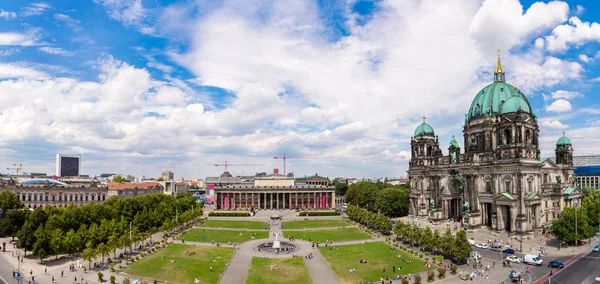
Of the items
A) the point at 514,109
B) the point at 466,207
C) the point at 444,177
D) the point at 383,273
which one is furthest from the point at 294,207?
the point at 383,273

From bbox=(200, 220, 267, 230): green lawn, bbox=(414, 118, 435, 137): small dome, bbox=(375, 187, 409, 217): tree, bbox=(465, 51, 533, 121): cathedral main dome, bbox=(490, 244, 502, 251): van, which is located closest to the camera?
bbox=(490, 244, 502, 251): van

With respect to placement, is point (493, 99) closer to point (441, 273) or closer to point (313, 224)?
point (313, 224)

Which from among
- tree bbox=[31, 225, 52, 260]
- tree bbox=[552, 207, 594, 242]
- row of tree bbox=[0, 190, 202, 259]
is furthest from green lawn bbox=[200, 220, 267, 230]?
tree bbox=[552, 207, 594, 242]

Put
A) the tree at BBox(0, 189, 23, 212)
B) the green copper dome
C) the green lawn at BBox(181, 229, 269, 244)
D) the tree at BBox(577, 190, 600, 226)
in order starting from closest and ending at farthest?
the green lawn at BBox(181, 229, 269, 244)
the tree at BBox(577, 190, 600, 226)
the tree at BBox(0, 189, 23, 212)
the green copper dome

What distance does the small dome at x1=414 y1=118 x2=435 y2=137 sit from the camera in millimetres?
137750

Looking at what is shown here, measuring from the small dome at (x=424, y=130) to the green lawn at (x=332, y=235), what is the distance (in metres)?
52.1

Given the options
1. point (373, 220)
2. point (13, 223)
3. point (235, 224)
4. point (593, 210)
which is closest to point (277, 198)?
point (235, 224)

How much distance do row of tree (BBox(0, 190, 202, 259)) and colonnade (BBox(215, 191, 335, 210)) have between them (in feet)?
203

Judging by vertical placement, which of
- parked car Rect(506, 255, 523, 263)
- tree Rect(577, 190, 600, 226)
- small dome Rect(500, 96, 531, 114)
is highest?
small dome Rect(500, 96, 531, 114)

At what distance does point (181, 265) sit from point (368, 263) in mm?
33141

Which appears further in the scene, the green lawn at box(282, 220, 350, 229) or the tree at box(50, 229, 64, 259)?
the green lawn at box(282, 220, 350, 229)

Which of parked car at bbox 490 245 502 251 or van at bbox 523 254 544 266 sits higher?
van at bbox 523 254 544 266

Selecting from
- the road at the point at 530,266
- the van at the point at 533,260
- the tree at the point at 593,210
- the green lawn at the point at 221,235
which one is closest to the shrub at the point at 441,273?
the road at the point at 530,266

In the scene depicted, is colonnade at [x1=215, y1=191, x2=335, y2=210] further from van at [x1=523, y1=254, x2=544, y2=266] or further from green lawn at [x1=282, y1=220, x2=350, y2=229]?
van at [x1=523, y1=254, x2=544, y2=266]
